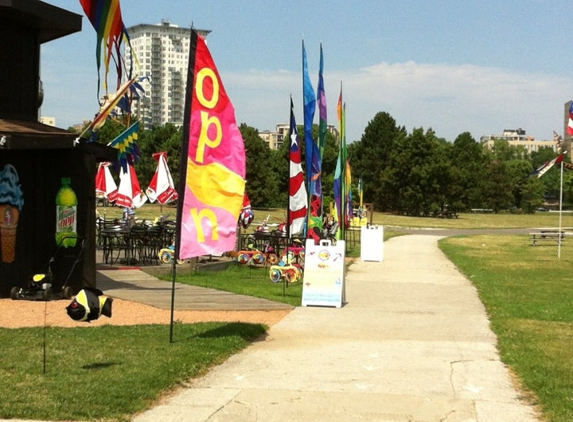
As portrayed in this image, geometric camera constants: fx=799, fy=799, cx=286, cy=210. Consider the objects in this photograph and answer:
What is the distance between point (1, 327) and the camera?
10.5m

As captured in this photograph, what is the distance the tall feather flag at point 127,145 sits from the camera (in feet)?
57.0

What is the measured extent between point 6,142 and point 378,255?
16215 mm

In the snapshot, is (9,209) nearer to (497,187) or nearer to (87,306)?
(87,306)

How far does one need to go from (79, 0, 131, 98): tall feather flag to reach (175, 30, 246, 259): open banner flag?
3.93m

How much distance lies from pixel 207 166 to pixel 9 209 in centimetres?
501

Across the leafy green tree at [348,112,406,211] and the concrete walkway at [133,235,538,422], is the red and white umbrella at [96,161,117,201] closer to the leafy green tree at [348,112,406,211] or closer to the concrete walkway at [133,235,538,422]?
the concrete walkway at [133,235,538,422]

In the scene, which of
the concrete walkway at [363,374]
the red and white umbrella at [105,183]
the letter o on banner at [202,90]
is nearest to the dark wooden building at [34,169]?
the letter o on banner at [202,90]

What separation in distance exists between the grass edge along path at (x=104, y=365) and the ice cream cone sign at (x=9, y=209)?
126 inches

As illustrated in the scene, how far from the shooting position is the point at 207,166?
Answer: 9.63 metres

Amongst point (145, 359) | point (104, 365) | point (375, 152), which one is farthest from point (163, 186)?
point (375, 152)

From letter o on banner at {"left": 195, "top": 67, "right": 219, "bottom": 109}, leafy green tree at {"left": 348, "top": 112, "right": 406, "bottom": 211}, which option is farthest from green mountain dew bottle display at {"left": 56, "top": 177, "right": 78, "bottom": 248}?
leafy green tree at {"left": 348, "top": 112, "right": 406, "bottom": 211}

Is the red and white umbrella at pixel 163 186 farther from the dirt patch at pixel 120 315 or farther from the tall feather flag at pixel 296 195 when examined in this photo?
the dirt patch at pixel 120 315

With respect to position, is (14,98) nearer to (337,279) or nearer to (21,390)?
(337,279)

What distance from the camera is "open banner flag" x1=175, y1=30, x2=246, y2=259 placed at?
949 centimetres
